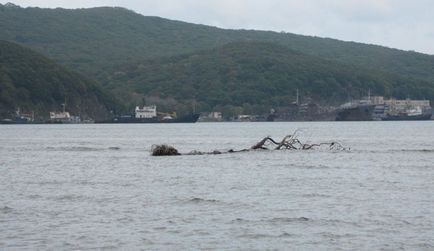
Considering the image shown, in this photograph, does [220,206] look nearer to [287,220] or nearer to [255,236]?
[287,220]

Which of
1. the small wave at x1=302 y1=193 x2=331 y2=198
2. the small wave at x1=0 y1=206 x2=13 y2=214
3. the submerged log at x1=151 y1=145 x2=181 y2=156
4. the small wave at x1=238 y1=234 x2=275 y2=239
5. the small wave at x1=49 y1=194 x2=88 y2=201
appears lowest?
the small wave at x1=238 y1=234 x2=275 y2=239

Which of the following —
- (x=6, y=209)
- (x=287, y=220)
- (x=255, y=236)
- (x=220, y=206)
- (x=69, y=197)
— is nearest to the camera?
(x=255, y=236)

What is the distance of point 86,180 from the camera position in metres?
43.6

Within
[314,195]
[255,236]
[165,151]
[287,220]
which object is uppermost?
[165,151]

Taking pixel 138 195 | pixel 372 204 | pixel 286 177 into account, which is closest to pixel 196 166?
pixel 286 177

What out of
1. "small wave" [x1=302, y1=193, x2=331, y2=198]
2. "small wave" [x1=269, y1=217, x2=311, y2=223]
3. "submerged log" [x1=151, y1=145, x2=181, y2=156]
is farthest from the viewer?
"submerged log" [x1=151, y1=145, x2=181, y2=156]

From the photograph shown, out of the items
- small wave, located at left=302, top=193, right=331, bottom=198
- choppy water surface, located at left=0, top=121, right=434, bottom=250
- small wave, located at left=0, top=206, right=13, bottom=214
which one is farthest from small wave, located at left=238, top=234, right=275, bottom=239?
small wave, located at left=302, top=193, right=331, bottom=198

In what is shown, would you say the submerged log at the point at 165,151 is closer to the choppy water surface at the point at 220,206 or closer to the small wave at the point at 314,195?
the choppy water surface at the point at 220,206

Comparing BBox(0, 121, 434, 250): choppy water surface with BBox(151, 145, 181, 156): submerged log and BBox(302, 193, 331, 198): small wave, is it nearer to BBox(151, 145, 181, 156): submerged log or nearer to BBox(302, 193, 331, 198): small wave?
BBox(302, 193, 331, 198): small wave

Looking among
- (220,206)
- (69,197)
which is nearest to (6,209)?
(69,197)

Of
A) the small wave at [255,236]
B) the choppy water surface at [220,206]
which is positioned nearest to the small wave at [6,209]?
the choppy water surface at [220,206]

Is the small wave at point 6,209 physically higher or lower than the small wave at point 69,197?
lower

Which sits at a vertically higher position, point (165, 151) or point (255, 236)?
point (165, 151)

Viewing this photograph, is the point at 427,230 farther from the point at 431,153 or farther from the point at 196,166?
the point at 431,153
